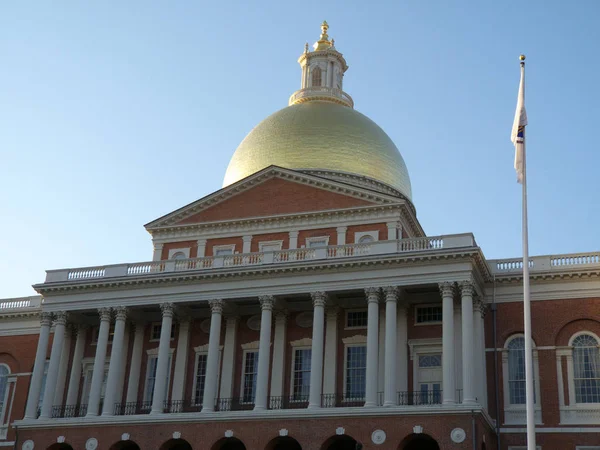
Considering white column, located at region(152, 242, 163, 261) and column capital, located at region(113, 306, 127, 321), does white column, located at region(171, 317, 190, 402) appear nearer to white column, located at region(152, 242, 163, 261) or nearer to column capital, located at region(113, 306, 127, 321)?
column capital, located at region(113, 306, 127, 321)

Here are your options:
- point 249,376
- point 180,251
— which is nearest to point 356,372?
point 249,376

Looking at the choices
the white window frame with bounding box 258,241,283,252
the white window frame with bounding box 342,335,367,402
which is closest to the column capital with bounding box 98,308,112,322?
the white window frame with bounding box 258,241,283,252

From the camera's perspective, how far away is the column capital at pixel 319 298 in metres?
41.9

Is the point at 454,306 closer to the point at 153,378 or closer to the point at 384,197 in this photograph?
the point at 384,197

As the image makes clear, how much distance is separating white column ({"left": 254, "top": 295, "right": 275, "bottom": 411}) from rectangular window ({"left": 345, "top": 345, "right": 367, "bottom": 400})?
151 inches

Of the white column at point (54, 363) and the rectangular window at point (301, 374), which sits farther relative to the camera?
the white column at point (54, 363)

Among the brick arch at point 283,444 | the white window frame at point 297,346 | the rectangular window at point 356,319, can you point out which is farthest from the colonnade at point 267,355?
the brick arch at point 283,444

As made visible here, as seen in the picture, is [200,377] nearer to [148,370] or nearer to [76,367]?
[148,370]

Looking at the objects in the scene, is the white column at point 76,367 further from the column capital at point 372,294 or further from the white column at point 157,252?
the column capital at point 372,294

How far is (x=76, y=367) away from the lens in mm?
47750

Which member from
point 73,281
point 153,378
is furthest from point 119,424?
point 73,281

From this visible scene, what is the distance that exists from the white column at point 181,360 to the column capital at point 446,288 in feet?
45.5

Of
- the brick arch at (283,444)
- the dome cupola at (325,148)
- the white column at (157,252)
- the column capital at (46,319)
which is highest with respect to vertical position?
the dome cupola at (325,148)

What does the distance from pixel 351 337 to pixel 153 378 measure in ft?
35.5
